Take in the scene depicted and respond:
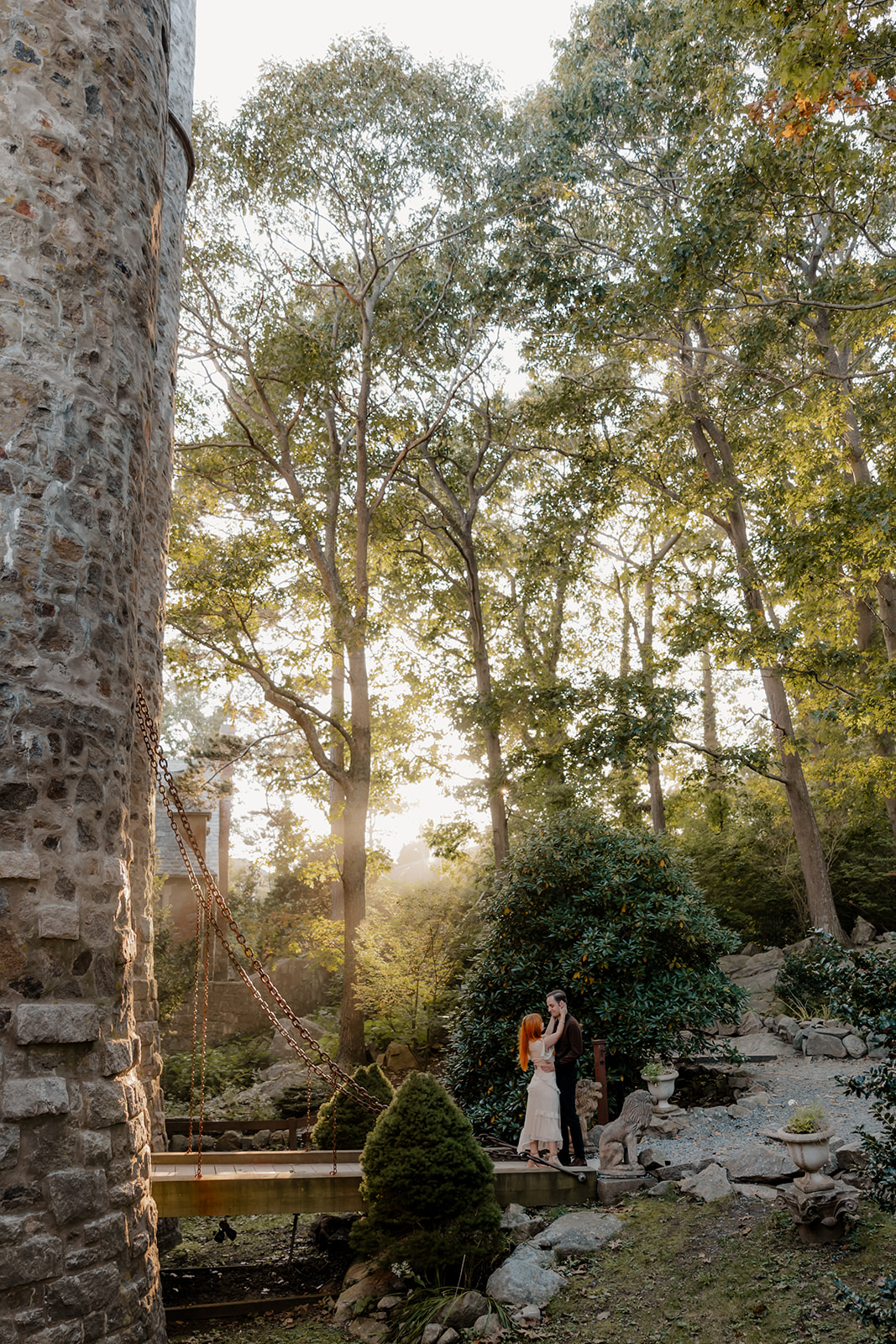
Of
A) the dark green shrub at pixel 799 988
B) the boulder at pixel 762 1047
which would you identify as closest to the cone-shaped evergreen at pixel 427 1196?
the boulder at pixel 762 1047

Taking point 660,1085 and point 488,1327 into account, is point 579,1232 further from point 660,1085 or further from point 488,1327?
point 660,1085

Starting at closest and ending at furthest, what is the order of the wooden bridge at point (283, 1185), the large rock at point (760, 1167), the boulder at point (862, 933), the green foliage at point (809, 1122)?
the green foliage at point (809, 1122)
the wooden bridge at point (283, 1185)
the large rock at point (760, 1167)
the boulder at point (862, 933)

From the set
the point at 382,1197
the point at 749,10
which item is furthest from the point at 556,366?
the point at 382,1197

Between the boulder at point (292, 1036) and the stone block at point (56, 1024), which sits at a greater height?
the stone block at point (56, 1024)

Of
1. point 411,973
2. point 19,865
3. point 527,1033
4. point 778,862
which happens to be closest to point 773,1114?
point 527,1033

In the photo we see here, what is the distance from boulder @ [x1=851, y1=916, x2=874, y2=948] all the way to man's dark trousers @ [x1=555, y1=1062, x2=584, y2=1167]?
10.1m

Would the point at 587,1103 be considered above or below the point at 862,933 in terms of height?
below

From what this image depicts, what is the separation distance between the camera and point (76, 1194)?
363 centimetres

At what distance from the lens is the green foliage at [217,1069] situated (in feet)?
42.9

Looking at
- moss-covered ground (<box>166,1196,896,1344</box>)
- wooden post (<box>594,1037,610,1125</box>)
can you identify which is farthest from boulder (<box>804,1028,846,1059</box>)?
moss-covered ground (<box>166,1196,896,1344</box>)

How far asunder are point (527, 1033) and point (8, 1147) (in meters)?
5.59

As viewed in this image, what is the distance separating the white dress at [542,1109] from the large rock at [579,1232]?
1.06 meters

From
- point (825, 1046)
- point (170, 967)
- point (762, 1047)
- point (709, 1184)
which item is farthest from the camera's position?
point (170, 967)

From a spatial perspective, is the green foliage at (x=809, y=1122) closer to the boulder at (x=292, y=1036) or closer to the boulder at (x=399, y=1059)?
the boulder at (x=399, y=1059)
